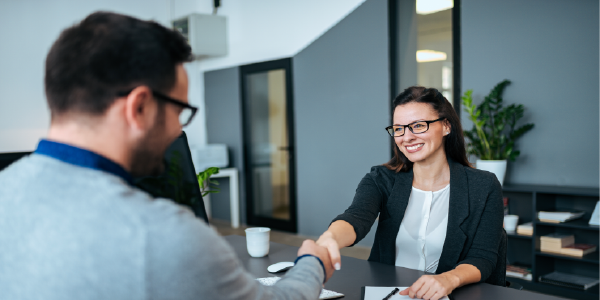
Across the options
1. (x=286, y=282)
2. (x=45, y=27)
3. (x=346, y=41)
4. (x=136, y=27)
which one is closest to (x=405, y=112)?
(x=286, y=282)

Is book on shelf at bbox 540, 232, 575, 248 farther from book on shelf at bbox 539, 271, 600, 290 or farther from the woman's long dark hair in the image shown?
the woman's long dark hair

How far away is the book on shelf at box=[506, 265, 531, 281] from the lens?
3.31 meters

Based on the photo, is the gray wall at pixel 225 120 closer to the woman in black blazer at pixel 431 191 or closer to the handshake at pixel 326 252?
A: the woman in black blazer at pixel 431 191

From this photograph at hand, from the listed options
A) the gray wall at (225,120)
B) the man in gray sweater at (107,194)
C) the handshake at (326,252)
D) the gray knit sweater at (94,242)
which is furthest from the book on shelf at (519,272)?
the gray wall at (225,120)

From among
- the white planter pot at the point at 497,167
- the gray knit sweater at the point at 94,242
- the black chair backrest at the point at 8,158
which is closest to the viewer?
the gray knit sweater at the point at 94,242

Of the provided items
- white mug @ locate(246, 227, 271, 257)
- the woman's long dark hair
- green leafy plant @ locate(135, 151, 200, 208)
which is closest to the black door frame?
the woman's long dark hair

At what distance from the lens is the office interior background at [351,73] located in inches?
131

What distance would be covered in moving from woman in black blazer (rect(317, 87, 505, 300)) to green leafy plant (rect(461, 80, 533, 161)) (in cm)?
175

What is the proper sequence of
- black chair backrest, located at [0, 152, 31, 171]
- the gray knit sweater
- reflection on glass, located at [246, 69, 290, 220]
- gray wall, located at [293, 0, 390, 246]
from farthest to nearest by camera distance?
reflection on glass, located at [246, 69, 290, 220]
gray wall, located at [293, 0, 390, 246]
black chair backrest, located at [0, 152, 31, 171]
the gray knit sweater

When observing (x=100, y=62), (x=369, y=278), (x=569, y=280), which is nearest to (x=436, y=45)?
(x=569, y=280)

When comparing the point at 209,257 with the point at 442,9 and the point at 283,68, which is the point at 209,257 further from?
the point at 283,68

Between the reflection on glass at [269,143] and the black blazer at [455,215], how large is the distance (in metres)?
3.73

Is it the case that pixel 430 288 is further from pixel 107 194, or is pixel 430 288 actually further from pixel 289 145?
pixel 289 145

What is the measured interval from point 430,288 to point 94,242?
0.93m
